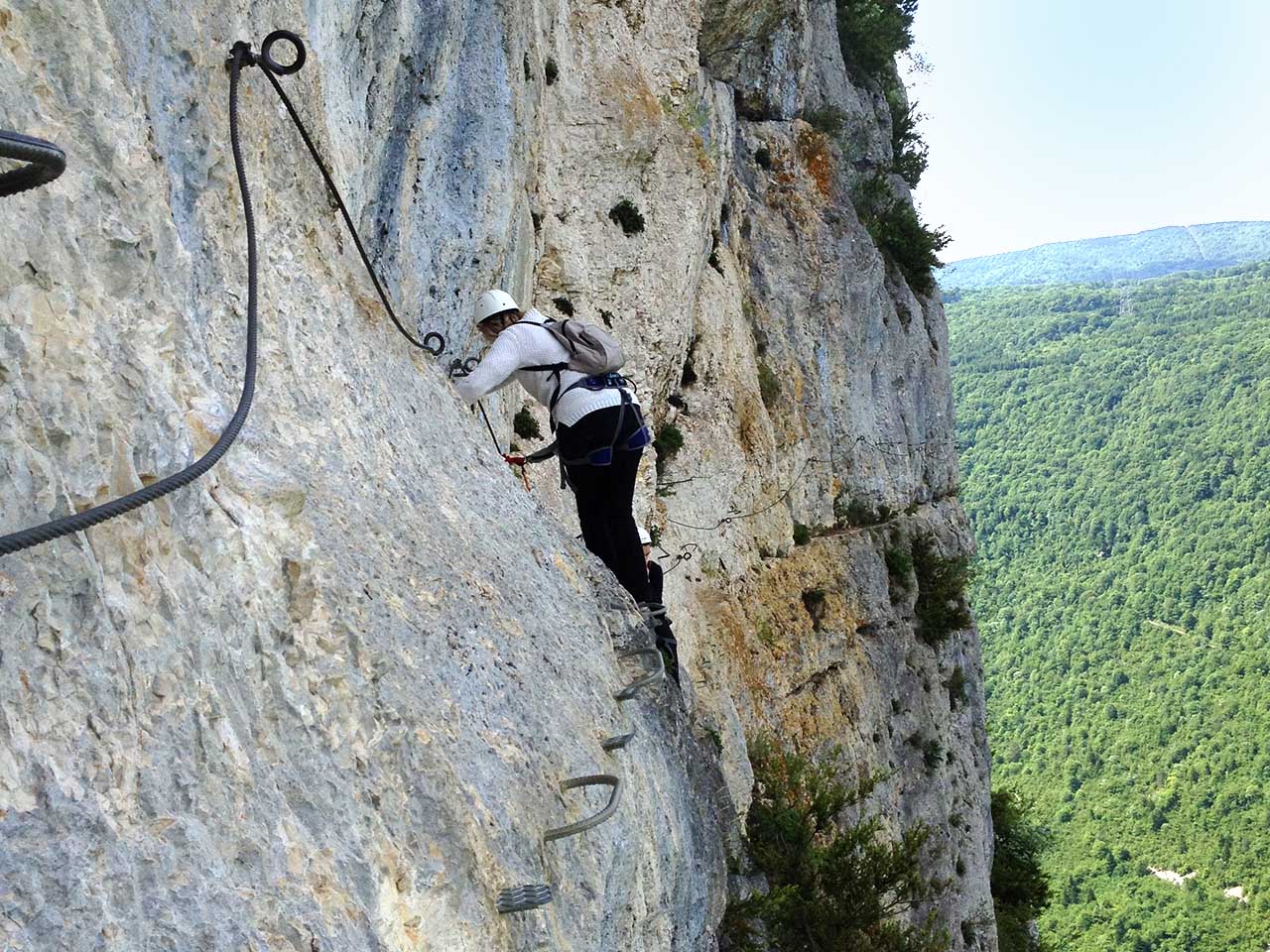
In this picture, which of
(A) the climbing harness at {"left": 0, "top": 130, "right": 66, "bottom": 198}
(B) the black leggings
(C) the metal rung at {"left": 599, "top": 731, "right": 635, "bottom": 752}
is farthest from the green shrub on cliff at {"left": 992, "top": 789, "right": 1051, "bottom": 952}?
(A) the climbing harness at {"left": 0, "top": 130, "right": 66, "bottom": 198}

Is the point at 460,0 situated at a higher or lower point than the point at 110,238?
higher

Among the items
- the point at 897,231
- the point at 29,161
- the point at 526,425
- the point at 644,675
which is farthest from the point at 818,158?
the point at 29,161

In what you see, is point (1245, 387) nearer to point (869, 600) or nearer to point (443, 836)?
point (869, 600)

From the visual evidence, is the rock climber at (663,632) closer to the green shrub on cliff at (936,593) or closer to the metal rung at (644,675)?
the metal rung at (644,675)

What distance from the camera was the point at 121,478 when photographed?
2.72 meters

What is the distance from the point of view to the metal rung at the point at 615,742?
4.86 metres

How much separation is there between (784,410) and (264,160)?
12.5 meters

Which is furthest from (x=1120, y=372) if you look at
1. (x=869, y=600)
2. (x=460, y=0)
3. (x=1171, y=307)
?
(x=460, y=0)

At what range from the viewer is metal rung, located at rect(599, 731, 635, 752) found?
4859mm

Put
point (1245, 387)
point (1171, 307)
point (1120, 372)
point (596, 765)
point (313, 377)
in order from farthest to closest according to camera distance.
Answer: point (1171, 307)
point (1120, 372)
point (1245, 387)
point (596, 765)
point (313, 377)

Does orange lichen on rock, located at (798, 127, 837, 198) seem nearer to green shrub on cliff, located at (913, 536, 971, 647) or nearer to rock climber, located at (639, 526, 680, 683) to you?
green shrub on cliff, located at (913, 536, 971, 647)

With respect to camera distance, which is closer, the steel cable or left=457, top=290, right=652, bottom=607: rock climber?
the steel cable

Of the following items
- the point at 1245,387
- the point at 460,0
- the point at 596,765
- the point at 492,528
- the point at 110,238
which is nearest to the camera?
the point at 110,238

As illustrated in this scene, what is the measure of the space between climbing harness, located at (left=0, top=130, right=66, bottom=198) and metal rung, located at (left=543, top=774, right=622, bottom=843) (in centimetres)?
271
